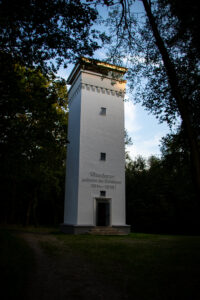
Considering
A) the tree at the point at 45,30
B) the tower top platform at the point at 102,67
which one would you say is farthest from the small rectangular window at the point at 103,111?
the tree at the point at 45,30

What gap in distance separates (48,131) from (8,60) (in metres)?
7.23

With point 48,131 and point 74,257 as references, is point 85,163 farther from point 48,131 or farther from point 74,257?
point 74,257

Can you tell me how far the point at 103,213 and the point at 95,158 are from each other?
439cm

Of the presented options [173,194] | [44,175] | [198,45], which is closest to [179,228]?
[173,194]

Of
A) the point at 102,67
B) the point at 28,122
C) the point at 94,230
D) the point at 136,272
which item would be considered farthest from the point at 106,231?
the point at 136,272

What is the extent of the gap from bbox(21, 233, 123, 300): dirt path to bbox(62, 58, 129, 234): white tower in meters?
11.8

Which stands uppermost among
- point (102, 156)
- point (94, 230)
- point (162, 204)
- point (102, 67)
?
point (102, 67)

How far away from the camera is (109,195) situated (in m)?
20.1

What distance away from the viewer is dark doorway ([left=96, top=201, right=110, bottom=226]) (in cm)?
1989

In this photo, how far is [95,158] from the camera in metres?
20.5

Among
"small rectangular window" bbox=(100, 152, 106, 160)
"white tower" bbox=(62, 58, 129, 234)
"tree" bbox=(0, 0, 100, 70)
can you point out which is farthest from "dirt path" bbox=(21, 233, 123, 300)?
"small rectangular window" bbox=(100, 152, 106, 160)

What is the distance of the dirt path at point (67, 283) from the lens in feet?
14.6

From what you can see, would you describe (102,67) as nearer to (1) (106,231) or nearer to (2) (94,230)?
(2) (94,230)

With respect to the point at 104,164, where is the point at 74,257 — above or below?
below
